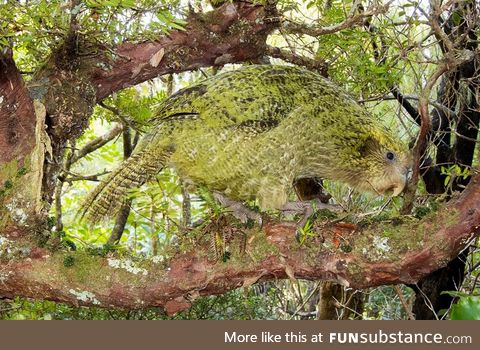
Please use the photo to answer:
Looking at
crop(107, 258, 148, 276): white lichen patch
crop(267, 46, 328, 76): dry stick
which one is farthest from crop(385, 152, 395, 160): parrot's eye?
crop(107, 258, 148, 276): white lichen patch

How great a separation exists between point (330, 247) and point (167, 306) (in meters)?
0.56

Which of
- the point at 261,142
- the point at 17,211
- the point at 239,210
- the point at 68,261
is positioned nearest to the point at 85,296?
the point at 68,261

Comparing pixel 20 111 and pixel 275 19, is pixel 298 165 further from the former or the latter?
A: pixel 20 111

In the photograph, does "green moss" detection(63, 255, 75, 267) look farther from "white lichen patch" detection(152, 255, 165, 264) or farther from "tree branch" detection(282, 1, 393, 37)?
"tree branch" detection(282, 1, 393, 37)

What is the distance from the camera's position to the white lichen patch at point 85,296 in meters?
1.85

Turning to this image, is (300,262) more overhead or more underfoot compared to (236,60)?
more underfoot

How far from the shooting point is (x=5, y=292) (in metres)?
1.91

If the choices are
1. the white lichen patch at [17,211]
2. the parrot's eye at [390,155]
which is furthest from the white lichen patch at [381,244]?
the white lichen patch at [17,211]

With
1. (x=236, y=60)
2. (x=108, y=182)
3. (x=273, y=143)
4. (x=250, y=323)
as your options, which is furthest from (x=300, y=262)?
(x=236, y=60)

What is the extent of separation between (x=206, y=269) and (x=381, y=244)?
0.56 m

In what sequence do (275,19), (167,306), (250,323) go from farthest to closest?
(275,19)
(167,306)
(250,323)

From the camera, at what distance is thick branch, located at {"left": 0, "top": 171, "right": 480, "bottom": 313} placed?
1793 mm

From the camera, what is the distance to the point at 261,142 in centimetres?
189

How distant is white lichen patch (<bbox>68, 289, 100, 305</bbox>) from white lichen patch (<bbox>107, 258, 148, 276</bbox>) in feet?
0.37
